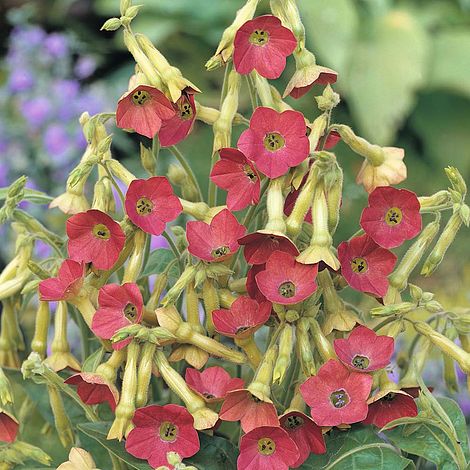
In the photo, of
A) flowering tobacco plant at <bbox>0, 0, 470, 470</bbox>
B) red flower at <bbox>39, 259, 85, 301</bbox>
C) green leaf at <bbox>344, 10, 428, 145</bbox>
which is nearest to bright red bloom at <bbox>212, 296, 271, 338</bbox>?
flowering tobacco plant at <bbox>0, 0, 470, 470</bbox>

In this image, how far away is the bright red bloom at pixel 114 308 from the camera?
2.23 feet

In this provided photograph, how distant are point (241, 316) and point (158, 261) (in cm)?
15

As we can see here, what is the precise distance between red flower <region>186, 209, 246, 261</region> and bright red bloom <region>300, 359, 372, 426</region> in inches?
4.2

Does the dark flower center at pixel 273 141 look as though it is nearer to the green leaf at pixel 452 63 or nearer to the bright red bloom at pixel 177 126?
the bright red bloom at pixel 177 126

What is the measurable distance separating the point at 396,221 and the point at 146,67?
0.21 meters

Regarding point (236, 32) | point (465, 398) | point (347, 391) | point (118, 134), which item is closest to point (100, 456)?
point (347, 391)

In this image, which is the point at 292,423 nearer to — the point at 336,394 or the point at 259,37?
the point at 336,394

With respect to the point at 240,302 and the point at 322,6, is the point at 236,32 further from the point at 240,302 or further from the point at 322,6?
the point at 322,6

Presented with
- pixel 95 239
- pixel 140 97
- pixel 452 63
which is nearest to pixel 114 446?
pixel 95 239

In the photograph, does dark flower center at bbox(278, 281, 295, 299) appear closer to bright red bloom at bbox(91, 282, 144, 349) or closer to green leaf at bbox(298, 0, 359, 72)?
bright red bloom at bbox(91, 282, 144, 349)

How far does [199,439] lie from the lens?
0.72m

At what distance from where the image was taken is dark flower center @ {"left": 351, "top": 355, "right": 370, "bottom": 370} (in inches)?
26.4

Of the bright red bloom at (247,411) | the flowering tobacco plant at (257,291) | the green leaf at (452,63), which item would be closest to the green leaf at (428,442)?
the flowering tobacco plant at (257,291)

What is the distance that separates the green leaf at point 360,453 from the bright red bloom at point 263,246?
147 millimetres
